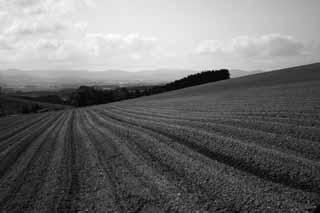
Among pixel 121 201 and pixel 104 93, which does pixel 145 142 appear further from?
pixel 104 93

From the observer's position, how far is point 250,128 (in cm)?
961

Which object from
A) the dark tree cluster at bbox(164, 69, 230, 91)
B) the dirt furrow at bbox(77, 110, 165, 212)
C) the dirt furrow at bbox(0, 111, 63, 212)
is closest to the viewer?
the dirt furrow at bbox(77, 110, 165, 212)

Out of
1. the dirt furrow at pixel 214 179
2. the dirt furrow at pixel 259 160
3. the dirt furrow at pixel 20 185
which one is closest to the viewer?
the dirt furrow at pixel 214 179

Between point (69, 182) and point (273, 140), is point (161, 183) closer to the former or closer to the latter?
point (69, 182)

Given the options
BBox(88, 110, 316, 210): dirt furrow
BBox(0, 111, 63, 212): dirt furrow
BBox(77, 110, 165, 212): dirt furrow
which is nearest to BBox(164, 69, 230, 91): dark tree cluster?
BBox(77, 110, 165, 212): dirt furrow

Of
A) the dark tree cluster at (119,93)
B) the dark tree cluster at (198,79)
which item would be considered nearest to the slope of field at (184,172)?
the dark tree cluster at (119,93)

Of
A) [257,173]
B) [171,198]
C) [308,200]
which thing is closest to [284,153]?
[257,173]

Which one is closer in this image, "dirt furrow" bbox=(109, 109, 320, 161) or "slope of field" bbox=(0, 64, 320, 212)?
"slope of field" bbox=(0, 64, 320, 212)

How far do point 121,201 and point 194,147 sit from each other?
14.2 ft

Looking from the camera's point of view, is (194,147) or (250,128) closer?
(194,147)

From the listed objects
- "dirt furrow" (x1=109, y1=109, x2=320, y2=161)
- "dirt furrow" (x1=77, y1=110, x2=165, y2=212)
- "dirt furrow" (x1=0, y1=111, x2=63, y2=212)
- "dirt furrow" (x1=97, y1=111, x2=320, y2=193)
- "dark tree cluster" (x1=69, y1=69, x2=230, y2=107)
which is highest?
"dark tree cluster" (x1=69, y1=69, x2=230, y2=107)

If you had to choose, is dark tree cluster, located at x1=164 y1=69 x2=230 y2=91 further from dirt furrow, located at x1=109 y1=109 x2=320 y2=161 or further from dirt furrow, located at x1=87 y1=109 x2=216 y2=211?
dirt furrow, located at x1=87 y1=109 x2=216 y2=211

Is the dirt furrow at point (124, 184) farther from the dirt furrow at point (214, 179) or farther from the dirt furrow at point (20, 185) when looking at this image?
the dirt furrow at point (20, 185)

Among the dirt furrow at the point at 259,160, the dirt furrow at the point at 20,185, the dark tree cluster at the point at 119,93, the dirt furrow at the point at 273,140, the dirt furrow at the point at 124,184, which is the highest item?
the dark tree cluster at the point at 119,93
